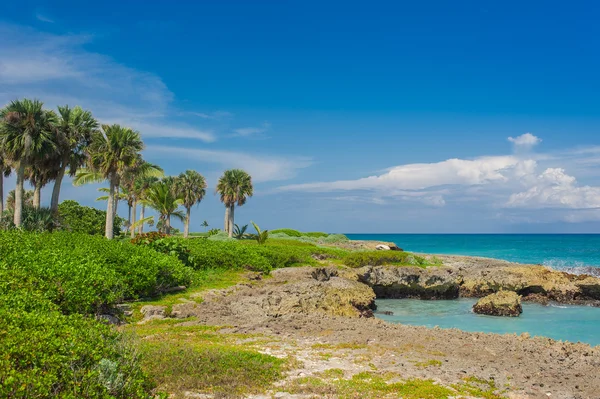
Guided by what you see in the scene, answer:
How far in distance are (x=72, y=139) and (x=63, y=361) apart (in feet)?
113

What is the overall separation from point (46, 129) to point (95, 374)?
32.3m

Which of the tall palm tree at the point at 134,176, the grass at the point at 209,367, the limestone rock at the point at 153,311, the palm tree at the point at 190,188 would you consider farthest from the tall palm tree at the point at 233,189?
the grass at the point at 209,367

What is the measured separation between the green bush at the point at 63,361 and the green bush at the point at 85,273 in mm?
3883

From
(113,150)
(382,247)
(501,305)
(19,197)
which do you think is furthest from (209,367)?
(382,247)

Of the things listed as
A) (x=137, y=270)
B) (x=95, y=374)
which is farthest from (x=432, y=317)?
(x=95, y=374)

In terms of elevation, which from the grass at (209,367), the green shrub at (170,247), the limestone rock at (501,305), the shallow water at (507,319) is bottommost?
the shallow water at (507,319)

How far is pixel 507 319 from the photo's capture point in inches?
839

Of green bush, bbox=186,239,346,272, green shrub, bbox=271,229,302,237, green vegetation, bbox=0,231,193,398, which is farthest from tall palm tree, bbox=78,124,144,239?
green shrub, bbox=271,229,302,237

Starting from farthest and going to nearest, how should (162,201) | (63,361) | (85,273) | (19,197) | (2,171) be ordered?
(162,201)
(2,171)
(19,197)
(85,273)
(63,361)

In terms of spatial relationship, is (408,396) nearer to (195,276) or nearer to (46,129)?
(195,276)

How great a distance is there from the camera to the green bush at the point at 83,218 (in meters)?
51.1

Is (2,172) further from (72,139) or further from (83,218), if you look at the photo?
(83,218)

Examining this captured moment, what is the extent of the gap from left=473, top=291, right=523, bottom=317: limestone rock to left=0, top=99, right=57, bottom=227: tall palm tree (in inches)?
1193

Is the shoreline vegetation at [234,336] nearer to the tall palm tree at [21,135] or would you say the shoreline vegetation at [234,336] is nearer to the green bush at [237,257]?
the green bush at [237,257]
